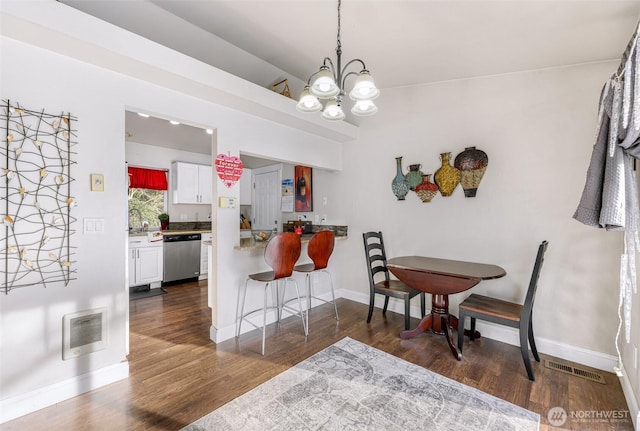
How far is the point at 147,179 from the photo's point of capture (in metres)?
4.73

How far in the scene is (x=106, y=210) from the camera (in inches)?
76.8

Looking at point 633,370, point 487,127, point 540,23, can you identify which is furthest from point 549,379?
point 540,23

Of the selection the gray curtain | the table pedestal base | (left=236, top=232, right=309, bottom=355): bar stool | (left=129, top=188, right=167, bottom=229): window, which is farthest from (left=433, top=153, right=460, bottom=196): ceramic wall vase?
(left=129, top=188, right=167, bottom=229): window

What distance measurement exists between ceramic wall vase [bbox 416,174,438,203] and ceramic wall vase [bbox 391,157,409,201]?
6.6 inches

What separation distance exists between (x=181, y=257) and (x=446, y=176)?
13.5 feet

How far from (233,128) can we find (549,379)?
3326 mm

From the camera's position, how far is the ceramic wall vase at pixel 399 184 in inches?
129

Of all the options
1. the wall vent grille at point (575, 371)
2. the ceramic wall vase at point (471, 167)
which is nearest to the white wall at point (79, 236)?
the ceramic wall vase at point (471, 167)

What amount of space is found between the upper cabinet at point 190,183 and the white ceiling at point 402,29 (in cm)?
274

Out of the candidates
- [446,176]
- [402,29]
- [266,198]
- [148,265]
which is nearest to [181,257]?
[148,265]

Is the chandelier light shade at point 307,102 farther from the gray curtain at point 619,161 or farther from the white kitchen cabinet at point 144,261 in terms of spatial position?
the white kitchen cabinet at point 144,261

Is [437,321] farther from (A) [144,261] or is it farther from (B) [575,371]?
(A) [144,261]

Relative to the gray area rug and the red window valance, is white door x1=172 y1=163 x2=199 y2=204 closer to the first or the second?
the red window valance

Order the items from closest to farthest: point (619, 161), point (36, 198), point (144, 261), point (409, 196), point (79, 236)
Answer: point (619, 161) → point (36, 198) → point (79, 236) → point (409, 196) → point (144, 261)
